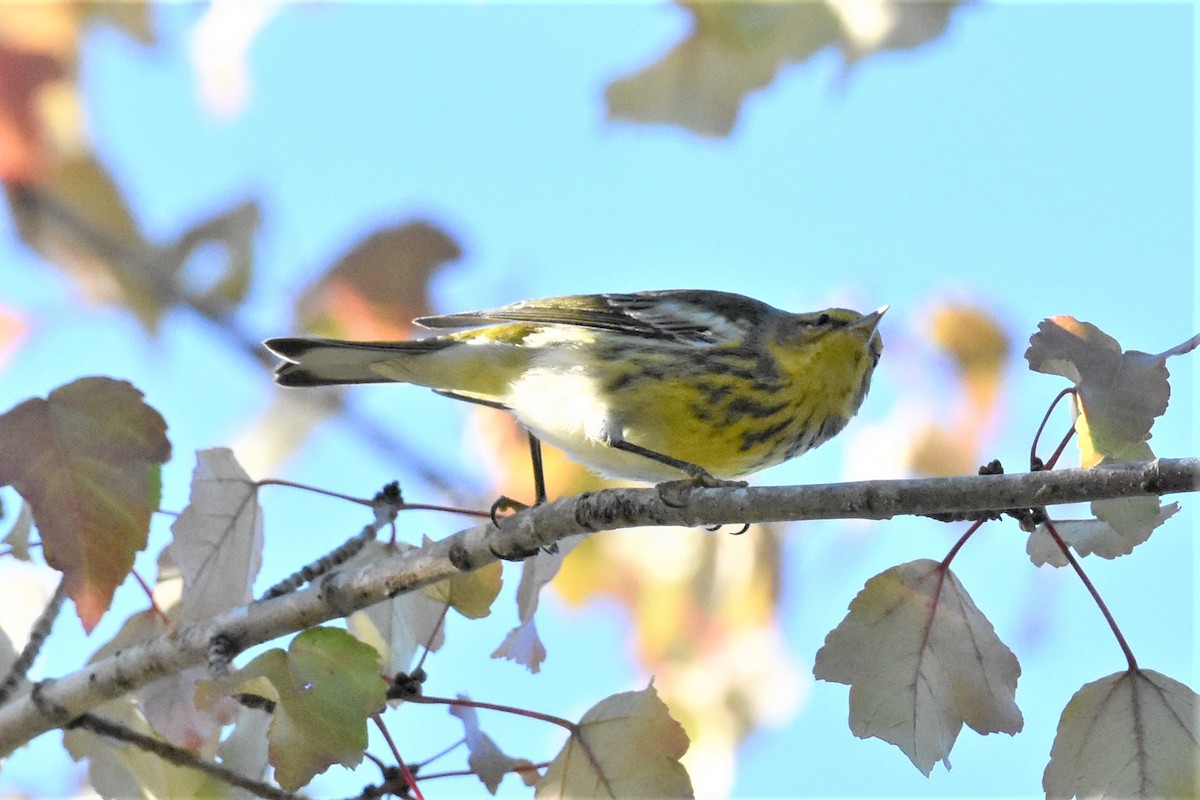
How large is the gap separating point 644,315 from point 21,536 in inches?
76.5

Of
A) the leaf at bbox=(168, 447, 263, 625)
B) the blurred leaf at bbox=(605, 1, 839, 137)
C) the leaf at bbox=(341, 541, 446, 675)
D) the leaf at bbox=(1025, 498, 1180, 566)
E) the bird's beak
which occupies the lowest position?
the leaf at bbox=(1025, 498, 1180, 566)

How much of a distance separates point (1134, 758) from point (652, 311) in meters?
2.18

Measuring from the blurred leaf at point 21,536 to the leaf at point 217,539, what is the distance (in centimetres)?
30

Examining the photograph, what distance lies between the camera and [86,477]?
7.11 ft

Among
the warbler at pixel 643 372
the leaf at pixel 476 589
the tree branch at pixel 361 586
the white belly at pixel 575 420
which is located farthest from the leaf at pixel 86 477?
the white belly at pixel 575 420

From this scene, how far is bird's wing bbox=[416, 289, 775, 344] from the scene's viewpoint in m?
3.69

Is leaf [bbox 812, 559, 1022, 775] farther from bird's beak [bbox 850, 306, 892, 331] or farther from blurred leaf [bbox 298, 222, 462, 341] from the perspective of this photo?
blurred leaf [bbox 298, 222, 462, 341]

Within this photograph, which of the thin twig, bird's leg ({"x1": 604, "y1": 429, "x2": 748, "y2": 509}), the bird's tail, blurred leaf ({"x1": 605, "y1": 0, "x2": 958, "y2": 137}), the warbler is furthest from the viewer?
the bird's tail

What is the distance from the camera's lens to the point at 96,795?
2.75 meters

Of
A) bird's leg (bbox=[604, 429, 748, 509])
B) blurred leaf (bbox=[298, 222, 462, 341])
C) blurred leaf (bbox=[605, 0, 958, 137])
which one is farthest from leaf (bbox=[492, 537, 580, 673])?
blurred leaf (bbox=[298, 222, 462, 341])

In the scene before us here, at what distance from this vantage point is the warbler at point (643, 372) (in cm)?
344

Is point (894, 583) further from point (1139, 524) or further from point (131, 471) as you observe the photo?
point (131, 471)

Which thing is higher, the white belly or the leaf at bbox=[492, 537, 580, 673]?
the white belly

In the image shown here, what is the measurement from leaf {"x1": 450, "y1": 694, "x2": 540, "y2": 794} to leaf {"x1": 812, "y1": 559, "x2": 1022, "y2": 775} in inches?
27.2
